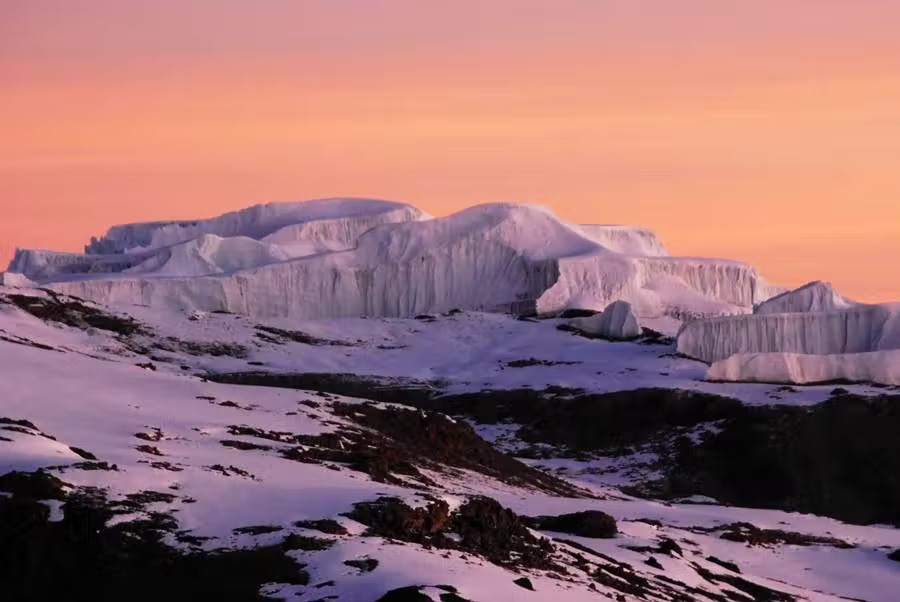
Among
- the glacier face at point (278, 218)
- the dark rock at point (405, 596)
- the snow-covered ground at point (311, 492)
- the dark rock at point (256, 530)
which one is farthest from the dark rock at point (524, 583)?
the glacier face at point (278, 218)

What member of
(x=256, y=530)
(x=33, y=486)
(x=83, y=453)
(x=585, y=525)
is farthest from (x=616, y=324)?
(x=33, y=486)

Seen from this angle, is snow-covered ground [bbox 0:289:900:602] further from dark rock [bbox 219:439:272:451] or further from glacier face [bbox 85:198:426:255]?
glacier face [bbox 85:198:426:255]

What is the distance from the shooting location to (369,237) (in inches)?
5758

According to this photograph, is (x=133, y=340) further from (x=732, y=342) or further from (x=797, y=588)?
(x=797, y=588)

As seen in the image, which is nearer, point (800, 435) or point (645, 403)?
point (800, 435)

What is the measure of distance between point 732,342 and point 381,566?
81.7 metres

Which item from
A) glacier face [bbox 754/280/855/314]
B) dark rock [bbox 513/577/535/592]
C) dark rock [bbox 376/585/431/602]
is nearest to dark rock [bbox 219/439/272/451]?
dark rock [bbox 513/577/535/592]

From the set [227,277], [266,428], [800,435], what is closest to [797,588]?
[266,428]

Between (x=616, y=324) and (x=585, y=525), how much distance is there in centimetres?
7528

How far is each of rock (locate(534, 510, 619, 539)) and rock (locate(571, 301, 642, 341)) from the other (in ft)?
240

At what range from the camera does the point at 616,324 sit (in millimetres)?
123688

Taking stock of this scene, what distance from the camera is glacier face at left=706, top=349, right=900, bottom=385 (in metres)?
102

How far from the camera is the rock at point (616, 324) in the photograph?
123 metres

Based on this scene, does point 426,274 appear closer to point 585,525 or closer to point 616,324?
point 616,324
